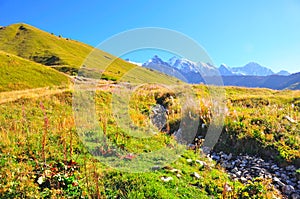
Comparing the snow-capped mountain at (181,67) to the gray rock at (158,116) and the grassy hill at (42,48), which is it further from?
the grassy hill at (42,48)

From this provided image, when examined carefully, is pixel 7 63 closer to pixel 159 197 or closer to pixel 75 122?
pixel 75 122

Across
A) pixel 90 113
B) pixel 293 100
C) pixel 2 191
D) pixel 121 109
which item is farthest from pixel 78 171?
pixel 293 100

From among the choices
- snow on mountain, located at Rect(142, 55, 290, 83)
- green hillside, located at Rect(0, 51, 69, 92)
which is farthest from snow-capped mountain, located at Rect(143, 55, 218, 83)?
green hillside, located at Rect(0, 51, 69, 92)

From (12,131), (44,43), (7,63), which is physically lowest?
(12,131)

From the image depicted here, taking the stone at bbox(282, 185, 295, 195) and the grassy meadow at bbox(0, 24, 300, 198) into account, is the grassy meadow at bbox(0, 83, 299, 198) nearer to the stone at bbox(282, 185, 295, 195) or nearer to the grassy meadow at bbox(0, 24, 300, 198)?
the grassy meadow at bbox(0, 24, 300, 198)

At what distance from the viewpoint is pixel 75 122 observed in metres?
12.2

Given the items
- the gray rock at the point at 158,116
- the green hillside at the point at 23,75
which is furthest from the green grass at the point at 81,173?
the green hillside at the point at 23,75

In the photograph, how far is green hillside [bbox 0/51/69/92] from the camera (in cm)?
6819

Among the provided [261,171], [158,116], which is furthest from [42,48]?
[261,171]

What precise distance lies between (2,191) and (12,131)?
391cm

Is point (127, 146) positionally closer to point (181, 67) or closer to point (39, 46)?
point (181, 67)

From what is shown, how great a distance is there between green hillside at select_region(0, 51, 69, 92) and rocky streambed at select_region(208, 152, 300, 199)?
59.4 m

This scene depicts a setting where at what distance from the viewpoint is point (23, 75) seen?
2894 inches

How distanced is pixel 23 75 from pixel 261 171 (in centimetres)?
7362
